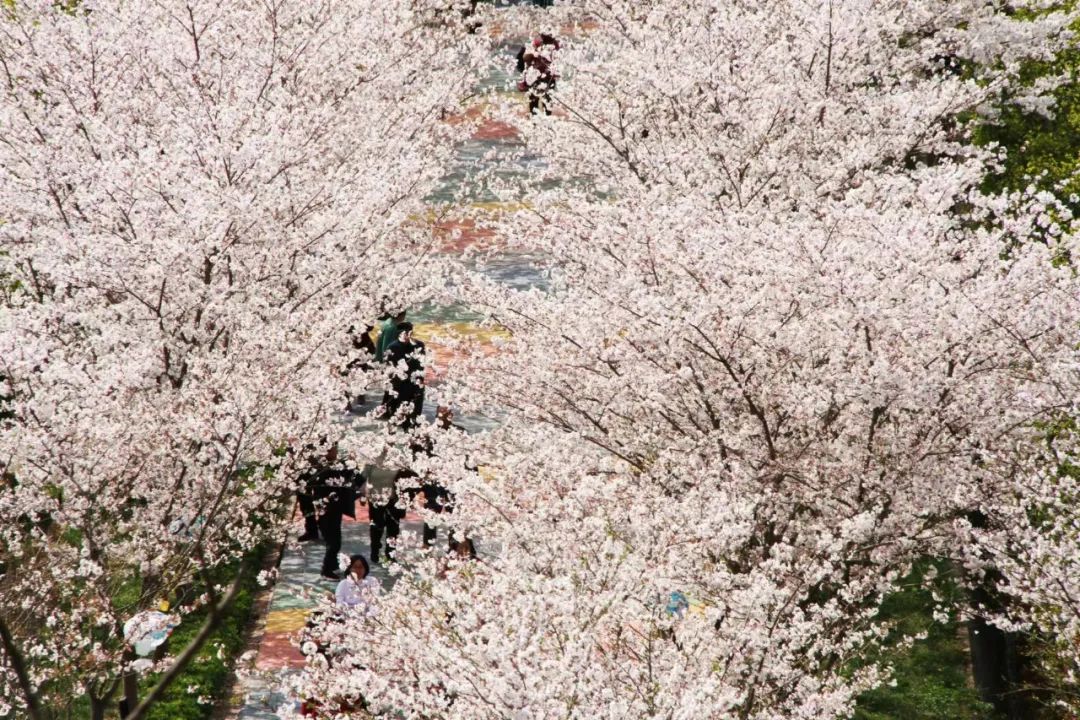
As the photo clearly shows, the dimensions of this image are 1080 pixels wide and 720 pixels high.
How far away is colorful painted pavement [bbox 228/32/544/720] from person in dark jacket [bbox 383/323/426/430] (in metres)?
0.55

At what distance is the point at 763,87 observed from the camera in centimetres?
1712

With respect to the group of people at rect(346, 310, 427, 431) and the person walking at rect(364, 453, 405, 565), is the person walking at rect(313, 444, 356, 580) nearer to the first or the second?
the person walking at rect(364, 453, 405, 565)

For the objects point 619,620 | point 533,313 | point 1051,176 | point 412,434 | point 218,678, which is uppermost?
point 1051,176

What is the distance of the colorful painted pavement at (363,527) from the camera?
15.2 meters

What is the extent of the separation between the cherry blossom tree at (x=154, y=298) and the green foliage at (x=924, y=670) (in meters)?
8.23

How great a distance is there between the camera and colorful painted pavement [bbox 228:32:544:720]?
1516cm

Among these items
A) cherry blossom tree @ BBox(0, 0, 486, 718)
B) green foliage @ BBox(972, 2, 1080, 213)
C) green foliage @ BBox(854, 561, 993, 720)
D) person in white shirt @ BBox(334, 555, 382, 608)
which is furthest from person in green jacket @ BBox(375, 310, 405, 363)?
green foliage @ BBox(972, 2, 1080, 213)

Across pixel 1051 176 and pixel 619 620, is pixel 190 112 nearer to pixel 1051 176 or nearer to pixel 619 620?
pixel 619 620

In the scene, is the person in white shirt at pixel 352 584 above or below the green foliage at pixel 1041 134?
below

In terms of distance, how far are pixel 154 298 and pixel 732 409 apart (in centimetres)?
682

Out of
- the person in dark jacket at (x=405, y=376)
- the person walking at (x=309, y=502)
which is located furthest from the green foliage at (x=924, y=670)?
the person walking at (x=309, y=502)

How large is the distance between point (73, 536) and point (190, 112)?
629cm

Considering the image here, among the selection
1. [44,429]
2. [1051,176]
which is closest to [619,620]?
[44,429]

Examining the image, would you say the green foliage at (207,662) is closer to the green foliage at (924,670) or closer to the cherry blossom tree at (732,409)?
the cherry blossom tree at (732,409)
